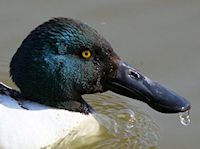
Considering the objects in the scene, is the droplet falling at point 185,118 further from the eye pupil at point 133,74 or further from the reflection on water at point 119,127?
the eye pupil at point 133,74

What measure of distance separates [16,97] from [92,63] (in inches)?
21.2

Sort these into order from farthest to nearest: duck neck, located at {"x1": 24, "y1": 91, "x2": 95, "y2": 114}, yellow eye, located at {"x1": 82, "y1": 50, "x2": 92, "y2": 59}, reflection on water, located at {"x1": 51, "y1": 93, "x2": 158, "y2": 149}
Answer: reflection on water, located at {"x1": 51, "y1": 93, "x2": 158, "y2": 149} → duck neck, located at {"x1": 24, "y1": 91, "x2": 95, "y2": 114} → yellow eye, located at {"x1": 82, "y1": 50, "x2": 92, "y2": 59}

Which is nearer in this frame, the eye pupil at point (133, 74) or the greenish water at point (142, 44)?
the eye pupil at point (133, 74)

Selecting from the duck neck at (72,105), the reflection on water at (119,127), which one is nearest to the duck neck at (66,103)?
the duck neck at (72,105)

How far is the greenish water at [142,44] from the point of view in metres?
5.14

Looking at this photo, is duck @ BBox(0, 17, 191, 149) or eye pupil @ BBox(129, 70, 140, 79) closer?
duck @ BBox(0, 17, 191, 149)

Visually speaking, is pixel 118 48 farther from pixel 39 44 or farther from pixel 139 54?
pixel 39 44

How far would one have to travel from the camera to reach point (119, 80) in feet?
15.4

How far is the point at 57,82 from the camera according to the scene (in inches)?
183

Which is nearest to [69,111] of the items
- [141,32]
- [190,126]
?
[190,126]

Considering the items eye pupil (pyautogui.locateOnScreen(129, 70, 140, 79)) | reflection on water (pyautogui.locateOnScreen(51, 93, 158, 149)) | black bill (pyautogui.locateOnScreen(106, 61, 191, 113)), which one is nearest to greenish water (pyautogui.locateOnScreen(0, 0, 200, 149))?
reflection on water (pyautogui.locateOnScreen(51, 93, 158, 149))

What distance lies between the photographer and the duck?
4.59 meters

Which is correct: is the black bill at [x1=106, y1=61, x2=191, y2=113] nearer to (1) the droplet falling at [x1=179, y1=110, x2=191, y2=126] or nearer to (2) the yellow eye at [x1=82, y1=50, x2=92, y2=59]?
(2) the yellow eye at [x1=82, y1=50, x2=92, y2=59]

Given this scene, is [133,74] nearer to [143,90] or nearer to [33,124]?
[143,90]
